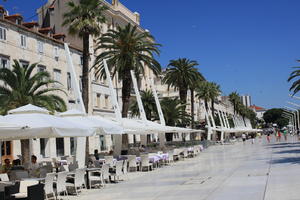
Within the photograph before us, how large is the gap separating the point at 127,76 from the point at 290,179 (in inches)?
917

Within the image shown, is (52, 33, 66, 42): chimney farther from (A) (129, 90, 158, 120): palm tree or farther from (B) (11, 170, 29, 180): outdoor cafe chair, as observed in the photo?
(B) (11, 170, 29, 180): outdoor cafe chair

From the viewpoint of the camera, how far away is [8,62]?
3534cm

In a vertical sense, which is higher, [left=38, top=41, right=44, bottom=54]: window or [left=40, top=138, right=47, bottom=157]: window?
[left=38, top=41, right=44, bottom=54]: window

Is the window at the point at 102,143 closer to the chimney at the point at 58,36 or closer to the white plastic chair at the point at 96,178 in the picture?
the chimney at the point at 58,36

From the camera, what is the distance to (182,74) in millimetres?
61406

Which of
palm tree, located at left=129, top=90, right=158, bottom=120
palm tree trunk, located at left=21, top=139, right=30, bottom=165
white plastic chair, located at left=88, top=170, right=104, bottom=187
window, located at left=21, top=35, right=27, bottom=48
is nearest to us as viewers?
white plastic chair, located at left=88, top=170, right=104, bottom=187

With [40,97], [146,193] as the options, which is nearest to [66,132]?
[146,193]

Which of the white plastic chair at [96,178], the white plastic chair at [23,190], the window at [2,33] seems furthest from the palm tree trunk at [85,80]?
the white plastic chair at [23,190]

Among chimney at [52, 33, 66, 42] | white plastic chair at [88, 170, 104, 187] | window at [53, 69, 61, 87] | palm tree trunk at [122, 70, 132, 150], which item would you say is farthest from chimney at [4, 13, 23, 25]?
white plastic chair at [88, 170, 104, 187]

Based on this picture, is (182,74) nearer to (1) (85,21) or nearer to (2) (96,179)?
(1) (85,21)

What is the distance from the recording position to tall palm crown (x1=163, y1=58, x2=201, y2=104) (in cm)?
6141

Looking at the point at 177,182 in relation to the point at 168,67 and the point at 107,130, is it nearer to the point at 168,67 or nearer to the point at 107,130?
the point at 107,130

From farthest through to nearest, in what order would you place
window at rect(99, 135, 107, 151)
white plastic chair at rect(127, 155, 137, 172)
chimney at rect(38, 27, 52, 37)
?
window at rect(99, 135, 107, 151), chimney at rect(38, 27, 52, 37), white plastic chair at rect(127, 155, 137, 172)

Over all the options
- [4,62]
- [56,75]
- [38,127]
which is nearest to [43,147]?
[56,75]
